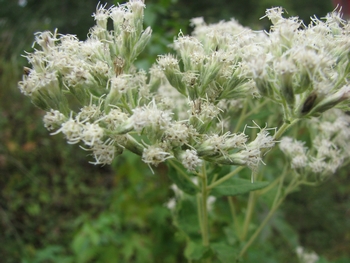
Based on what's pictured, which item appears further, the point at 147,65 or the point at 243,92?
the point at 147,65

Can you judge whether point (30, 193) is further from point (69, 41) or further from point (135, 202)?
point (69, 41)

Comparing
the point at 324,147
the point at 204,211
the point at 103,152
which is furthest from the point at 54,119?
the point at 324,147

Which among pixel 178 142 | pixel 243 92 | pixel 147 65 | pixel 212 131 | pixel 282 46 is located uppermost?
pixel 147 65

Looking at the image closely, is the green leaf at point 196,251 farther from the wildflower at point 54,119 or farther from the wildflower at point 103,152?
the wildflower at point 54,119

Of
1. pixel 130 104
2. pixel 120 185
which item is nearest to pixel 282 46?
pixel 130 104

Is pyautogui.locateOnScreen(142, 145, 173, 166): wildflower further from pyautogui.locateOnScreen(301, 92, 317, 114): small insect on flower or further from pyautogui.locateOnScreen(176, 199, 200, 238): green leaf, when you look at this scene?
pyautogui.locateOnScreen(176, 199, 200, 238): green leaf

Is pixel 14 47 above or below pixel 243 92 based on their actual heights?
above
